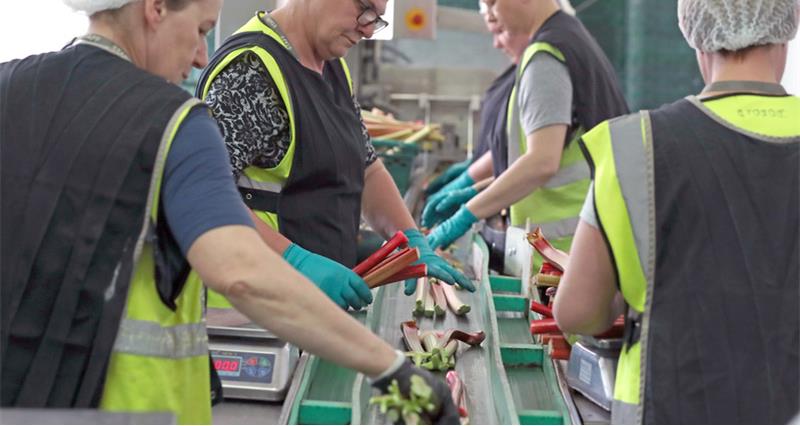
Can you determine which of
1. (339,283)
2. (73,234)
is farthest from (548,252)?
(73,234)

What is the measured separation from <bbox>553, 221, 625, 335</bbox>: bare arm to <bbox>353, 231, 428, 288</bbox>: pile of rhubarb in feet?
2.06

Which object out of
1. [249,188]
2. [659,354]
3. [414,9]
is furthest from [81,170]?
[414,9]

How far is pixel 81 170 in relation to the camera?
1.37m

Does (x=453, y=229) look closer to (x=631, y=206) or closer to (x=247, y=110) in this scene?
(x=247, y=110)

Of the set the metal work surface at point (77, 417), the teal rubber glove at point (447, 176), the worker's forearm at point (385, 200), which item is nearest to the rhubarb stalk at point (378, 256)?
the worker's forearm at point (385, 200)

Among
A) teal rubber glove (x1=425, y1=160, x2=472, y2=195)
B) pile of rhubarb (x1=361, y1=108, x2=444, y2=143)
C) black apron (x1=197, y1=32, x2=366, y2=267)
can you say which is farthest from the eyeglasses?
teal rubber glove (x1=425, y1=160, x2=472, y2=195)

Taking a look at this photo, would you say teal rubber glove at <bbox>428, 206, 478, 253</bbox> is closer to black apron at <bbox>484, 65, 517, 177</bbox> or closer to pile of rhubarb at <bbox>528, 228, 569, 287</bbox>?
black apron at <bbox>484, 65, 517, 177</bbox>

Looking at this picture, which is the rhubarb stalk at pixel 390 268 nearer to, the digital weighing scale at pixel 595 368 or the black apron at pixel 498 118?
the digital weighing scale at pixel 595 368

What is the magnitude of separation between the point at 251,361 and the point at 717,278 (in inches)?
35.4

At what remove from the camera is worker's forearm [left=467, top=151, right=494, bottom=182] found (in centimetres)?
411

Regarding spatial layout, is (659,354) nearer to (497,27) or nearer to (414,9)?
(497,27)

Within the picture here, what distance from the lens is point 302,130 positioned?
217 cm

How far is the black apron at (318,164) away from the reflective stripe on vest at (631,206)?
0.89 m

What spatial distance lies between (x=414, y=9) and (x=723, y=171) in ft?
10.3
